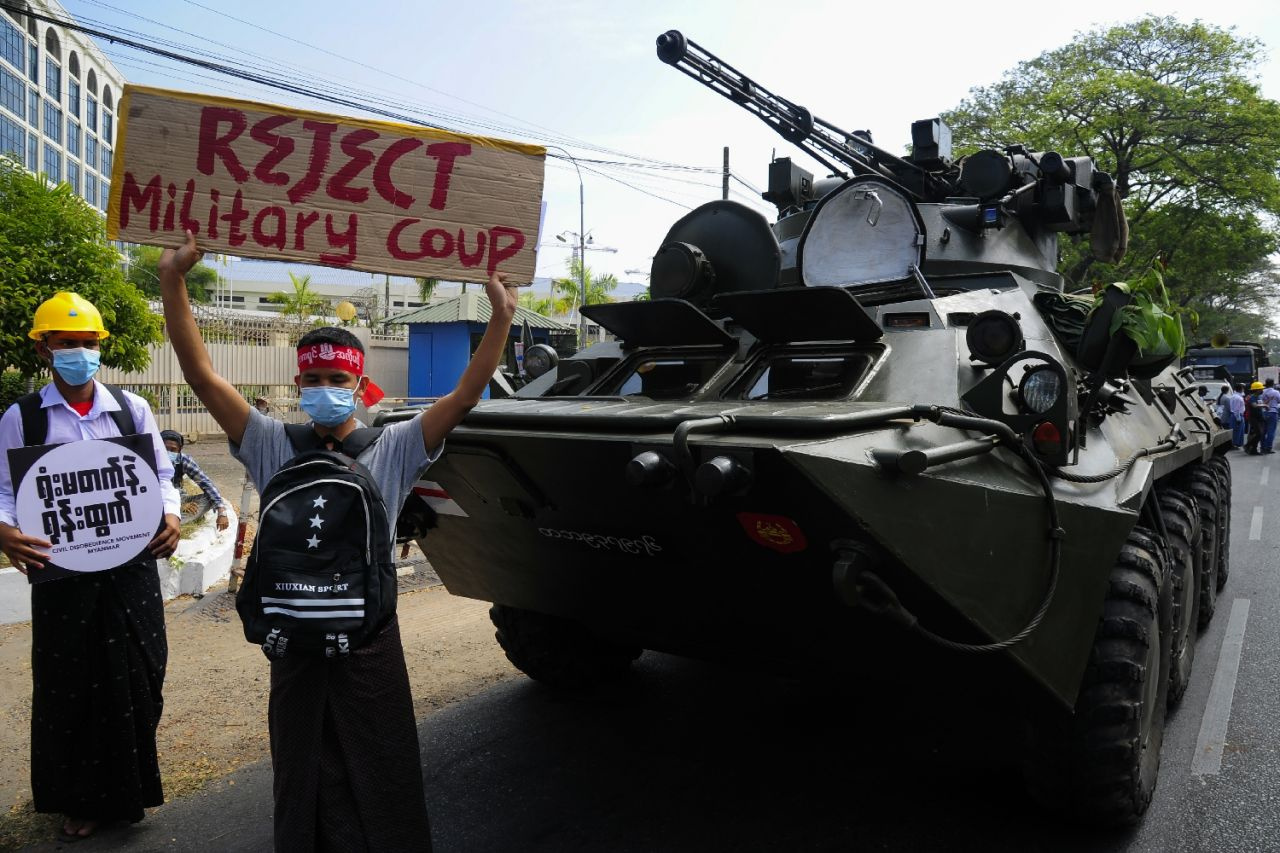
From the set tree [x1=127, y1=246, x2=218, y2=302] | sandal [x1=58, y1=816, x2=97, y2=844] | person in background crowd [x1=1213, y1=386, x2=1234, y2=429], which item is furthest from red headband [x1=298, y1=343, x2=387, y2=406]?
tree [x1=127, y1=246, x2=218, y2=302]

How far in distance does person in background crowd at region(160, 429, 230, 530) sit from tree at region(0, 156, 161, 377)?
285cm

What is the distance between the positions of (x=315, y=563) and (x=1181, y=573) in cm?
348

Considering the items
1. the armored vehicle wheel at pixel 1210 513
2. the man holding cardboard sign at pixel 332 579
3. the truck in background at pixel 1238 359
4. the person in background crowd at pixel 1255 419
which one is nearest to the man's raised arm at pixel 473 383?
the man holding cardboard sign at pixel 332 579

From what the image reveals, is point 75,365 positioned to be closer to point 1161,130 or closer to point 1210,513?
point 1210,513

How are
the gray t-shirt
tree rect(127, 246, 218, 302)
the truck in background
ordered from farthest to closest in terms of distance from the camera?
tree rect(127, 246, 218, 302), the truck in background, the gray t-shirt

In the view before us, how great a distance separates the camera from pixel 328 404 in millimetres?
2441

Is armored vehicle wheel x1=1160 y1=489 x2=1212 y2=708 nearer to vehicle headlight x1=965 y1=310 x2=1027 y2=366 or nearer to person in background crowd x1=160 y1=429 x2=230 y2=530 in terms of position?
vehicle headlight x1=965 y1=310 x2=1027 y2=366

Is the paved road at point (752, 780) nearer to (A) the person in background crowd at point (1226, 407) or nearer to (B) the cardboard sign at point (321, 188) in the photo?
(B) the cardboard sign at point (321, 188)

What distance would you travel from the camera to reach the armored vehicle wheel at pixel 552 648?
178 inches

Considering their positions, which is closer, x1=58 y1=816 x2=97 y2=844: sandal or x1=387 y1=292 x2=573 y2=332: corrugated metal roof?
x1=58 y1=816 x2=97 y2=844: sandal

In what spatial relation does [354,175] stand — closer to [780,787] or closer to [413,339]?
[780,787]

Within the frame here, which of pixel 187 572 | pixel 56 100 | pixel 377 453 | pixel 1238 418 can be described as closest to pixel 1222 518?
pixel 377 453

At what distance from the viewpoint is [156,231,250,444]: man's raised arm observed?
94.8 inches

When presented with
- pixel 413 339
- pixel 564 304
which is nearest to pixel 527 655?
pixel 413 339
